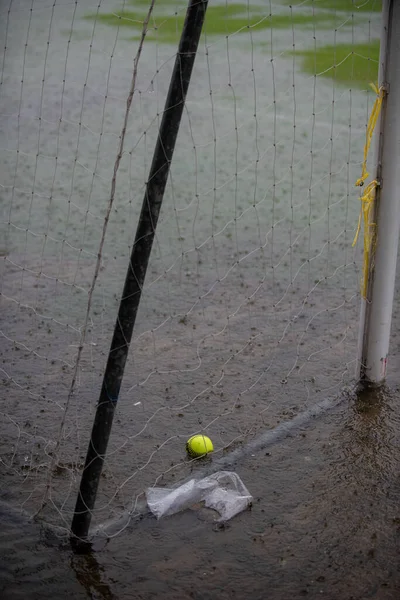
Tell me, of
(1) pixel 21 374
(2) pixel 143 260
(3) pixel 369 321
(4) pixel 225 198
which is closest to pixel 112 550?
(2) pixel 143 260

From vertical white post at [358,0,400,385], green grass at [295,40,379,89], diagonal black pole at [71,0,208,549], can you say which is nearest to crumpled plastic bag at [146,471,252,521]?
diagonal black pole at [71,0,208,549]

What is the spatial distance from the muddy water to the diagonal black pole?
0.74ft

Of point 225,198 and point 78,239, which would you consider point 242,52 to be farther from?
point 78,239

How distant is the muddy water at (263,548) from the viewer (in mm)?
3414

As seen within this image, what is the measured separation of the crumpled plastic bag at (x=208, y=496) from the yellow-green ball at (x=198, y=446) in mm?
223

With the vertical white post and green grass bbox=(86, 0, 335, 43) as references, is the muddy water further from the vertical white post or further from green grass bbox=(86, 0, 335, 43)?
green grass bbox=(86, 0, 335, 43)

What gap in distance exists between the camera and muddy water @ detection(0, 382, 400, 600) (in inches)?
134

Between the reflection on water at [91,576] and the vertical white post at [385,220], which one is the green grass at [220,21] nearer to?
the vertical white post at [385,220]

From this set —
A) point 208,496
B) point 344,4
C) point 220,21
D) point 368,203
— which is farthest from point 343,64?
point 208,496

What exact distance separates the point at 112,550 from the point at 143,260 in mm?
1314

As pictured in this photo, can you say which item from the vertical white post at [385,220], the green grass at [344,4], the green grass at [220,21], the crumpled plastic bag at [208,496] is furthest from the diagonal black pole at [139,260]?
the green grass at [344,4]

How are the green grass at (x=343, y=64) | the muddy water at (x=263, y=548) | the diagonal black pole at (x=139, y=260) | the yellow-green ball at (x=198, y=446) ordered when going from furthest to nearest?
the green grass at (x=343, y=64) < the yellow-green ball at (x=198, y=446) < the muddy water at (x=263, y=548) < the diagonal black pole at (x=139, y=260)

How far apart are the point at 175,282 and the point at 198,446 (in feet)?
7.01

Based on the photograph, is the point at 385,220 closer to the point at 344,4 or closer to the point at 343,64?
the point at 343,64
